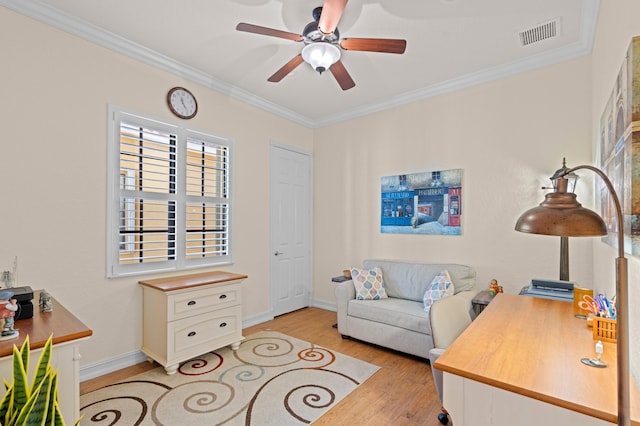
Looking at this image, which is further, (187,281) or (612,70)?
(187,281)

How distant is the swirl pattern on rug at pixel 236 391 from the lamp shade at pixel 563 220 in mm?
1879

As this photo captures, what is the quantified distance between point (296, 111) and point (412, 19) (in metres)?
2.32

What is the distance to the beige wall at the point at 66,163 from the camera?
2.35m

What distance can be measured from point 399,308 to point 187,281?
2107mm

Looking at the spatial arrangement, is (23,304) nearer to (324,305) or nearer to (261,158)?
(261,158)

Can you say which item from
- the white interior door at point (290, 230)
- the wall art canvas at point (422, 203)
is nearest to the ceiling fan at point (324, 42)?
the wall art canvas at point (422, 203)

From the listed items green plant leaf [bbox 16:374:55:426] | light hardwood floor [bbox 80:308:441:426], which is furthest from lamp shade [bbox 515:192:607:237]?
green plant leaf [bbox 16:374:55:426]

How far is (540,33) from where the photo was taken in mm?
2689

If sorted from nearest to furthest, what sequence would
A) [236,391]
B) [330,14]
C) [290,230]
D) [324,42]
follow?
[330,14], [324,42], [236,391], [290,230]

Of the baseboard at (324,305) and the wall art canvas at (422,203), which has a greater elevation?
the wall art canvas at (422,203)

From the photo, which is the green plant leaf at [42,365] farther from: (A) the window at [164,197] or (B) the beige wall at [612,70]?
(B) the beige wall at [612,70]

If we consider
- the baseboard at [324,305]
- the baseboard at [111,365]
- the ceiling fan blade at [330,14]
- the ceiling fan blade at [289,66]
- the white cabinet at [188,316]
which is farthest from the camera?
the baseboard at [324,305]

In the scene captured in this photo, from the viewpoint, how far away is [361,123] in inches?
176

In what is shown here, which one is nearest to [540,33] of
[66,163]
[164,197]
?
[164,197]
